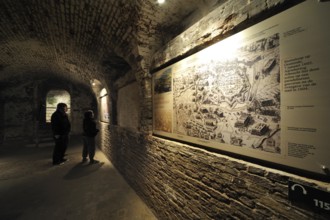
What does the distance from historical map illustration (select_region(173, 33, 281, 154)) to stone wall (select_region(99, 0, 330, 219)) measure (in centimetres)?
20

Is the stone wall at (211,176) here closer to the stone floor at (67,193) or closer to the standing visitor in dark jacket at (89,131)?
the stone floor at (67,193)

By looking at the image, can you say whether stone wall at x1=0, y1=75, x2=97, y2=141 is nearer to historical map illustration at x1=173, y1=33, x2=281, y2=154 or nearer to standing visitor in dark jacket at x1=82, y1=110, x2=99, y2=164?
standing visitor in dark jacket at x1=82, y1=110, x2=99, y2=164

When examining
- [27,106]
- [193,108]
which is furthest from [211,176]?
[27,106]

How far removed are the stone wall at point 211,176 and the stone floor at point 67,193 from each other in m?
0.54

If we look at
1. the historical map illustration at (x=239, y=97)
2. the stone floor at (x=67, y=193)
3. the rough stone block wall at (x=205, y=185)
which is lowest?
the stone floor at (x=67, y=193)

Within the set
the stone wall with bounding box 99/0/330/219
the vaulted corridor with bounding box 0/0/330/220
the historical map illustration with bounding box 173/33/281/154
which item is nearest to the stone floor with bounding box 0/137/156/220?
the vaulted corridor with bounding box 0/0/330/220

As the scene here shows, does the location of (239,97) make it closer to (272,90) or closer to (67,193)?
(272,90)

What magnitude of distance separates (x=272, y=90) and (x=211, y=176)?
106 centimetres

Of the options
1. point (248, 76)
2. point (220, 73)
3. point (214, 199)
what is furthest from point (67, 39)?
point (214, 199)

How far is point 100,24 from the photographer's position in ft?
11.0

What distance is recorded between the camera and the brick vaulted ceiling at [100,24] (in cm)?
278

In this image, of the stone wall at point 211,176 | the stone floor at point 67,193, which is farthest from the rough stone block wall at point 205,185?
the stone floor at point 67,193

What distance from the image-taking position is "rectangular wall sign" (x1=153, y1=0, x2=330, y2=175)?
3.40 ft

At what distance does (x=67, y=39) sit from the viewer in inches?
168
